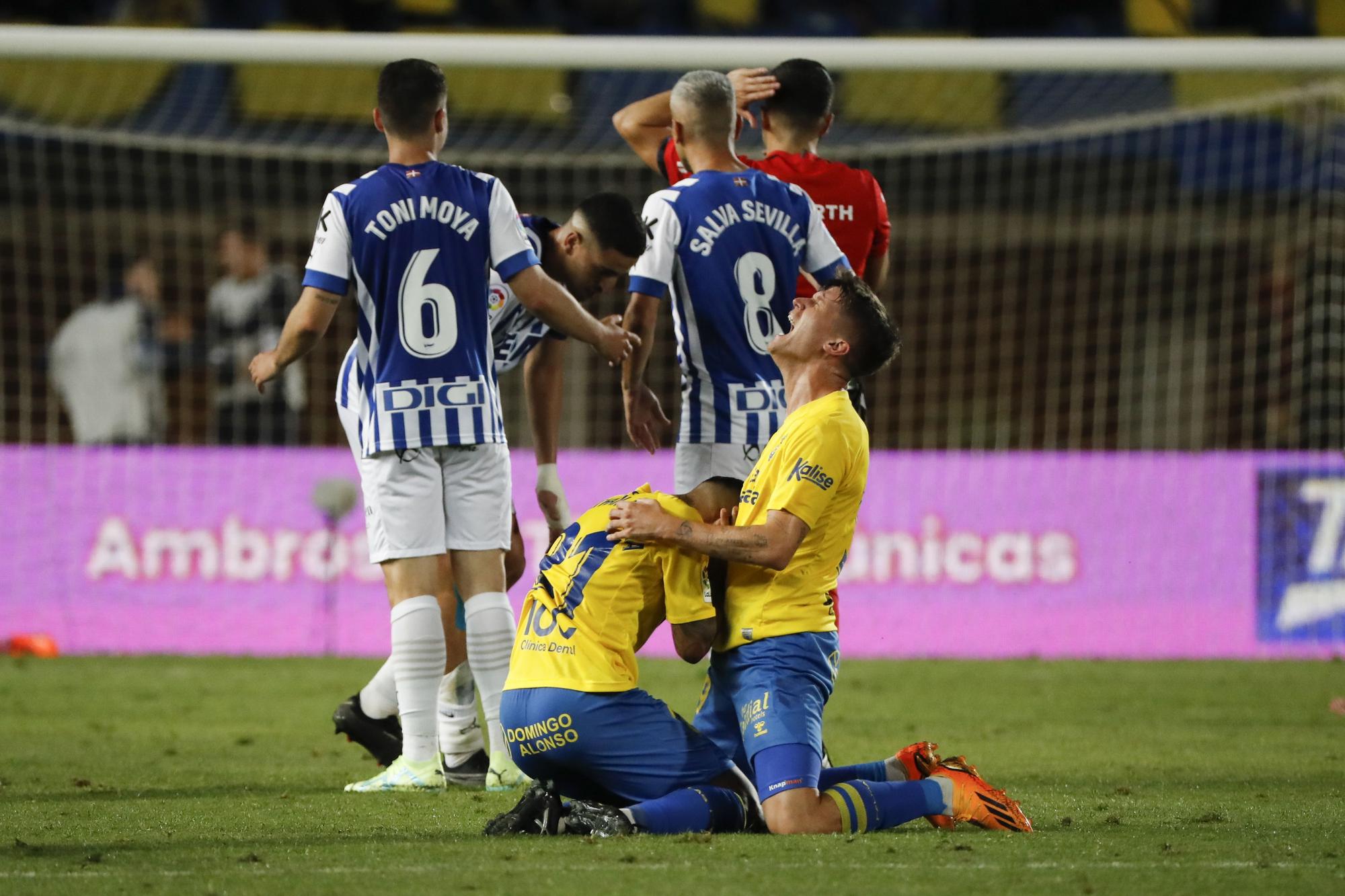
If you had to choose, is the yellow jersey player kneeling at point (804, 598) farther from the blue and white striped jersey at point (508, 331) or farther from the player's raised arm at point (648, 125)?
the player's raised arm at point (648, 125)

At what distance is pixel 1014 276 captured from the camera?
13875 millimetres

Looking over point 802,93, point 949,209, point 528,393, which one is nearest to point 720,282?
point 802,93

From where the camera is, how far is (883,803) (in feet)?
13.6

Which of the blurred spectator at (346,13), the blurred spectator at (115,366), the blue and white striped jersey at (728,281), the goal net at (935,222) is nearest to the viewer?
the blue and white striped jersey at (728,281)

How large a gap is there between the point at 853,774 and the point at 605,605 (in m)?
0.81

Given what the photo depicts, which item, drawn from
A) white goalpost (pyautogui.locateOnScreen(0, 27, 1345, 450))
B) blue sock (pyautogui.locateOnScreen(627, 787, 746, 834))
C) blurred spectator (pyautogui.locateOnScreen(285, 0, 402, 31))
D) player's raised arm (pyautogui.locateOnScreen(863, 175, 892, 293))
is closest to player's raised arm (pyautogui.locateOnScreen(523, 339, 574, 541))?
player's raised arm (pyautogui.locateOnScreen(863, 175, 892, 293))

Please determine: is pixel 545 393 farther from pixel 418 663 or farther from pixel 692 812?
pixel 692 812

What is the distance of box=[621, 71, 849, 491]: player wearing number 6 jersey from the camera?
5.14 meters

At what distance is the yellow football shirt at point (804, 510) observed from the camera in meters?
4.23

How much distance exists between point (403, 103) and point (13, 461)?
19.3ft

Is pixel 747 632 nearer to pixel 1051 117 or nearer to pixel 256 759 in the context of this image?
pixel 256 759

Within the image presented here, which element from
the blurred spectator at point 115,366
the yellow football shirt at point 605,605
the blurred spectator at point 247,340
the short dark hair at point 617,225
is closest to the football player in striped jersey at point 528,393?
the short dark hair at point 617,225

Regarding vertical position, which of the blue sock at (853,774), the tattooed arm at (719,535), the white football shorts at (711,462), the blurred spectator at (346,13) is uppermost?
the blurred spectator at (346,13)

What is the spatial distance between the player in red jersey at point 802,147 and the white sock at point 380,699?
1864mm
